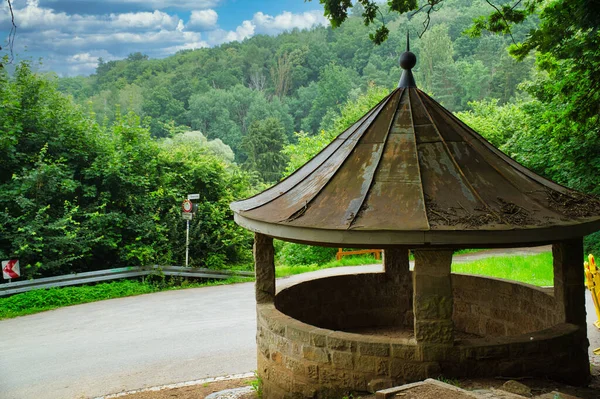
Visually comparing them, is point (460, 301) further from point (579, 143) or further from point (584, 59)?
point (579, 143)

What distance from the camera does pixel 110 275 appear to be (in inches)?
643

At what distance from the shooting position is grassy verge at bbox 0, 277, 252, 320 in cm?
1438

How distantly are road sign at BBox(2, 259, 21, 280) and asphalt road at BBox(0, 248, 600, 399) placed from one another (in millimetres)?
1411

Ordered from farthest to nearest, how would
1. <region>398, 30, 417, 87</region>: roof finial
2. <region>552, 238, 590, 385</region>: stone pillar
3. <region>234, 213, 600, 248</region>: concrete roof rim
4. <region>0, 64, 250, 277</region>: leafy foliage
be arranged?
<region>0, 64, 250, 277</region>: leafy foliage
<region>398, 30, 417, 87</region>: roof finial
<region>552, 238, 590, 385</region>: stone pillar
<region>234, 213, 600, 248</region>: concrete roof rim

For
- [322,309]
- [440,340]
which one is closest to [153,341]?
[322,309]

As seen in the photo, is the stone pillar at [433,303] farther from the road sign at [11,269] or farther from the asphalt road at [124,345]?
the road sign at [11,269]

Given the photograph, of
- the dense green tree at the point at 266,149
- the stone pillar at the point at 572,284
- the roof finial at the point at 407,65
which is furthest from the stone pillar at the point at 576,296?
the dense green tree at the point at 266,149

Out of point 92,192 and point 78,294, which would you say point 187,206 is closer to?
point 92,192

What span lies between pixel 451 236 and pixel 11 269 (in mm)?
12042

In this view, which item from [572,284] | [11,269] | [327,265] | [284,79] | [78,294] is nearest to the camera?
[572,284]

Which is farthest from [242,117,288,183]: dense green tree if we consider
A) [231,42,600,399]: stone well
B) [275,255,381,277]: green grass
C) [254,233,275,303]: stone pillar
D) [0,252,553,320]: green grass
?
[231,42,600,399]: stone well

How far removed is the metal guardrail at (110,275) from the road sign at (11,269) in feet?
0.67

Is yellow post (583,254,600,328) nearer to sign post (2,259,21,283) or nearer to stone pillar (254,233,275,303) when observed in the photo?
stone pillar (254,233,275,303)

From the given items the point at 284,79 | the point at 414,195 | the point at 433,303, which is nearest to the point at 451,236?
the point at 414,195
